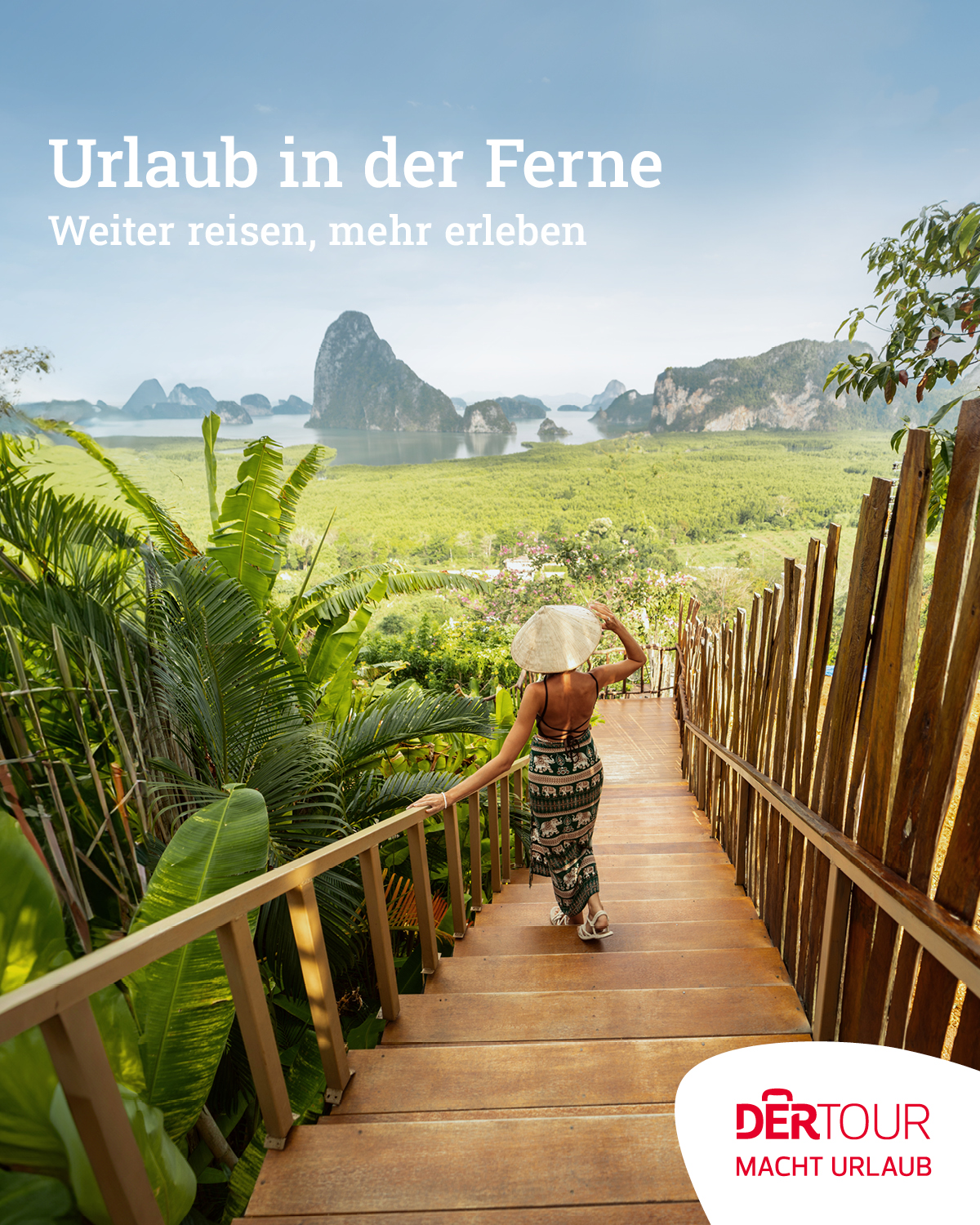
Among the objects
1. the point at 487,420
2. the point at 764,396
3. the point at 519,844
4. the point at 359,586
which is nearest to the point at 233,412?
the point at 487,420

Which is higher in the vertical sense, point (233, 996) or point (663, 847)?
point (233, 996)

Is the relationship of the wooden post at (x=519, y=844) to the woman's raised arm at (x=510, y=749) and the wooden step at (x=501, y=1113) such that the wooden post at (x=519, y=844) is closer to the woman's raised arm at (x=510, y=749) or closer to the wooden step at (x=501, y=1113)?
the woman's raised arm at (x=510, y=749)

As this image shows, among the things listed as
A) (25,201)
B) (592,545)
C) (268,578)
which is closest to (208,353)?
(25,201)

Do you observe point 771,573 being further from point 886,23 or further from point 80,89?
point 80,89

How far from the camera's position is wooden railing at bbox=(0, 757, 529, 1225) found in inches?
38.6

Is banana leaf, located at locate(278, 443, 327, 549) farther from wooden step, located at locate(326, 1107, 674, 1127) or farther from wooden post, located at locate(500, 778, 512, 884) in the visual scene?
wooden step, located at locate(326, 1107, 674, 1127)

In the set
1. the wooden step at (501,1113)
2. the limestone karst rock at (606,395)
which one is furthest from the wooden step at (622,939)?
the limestone karst rock at (606,395)

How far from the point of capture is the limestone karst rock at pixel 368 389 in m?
70.9

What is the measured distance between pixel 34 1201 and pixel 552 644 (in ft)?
6.43

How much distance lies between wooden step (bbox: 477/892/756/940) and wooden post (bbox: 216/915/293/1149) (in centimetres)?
164

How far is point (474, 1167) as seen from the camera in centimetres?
137

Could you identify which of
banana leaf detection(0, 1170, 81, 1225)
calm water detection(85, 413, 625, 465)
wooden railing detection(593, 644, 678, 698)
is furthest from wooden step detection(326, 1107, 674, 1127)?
calm water detection(85, 413, 625, 465)

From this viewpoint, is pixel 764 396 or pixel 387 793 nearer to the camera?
pixel 387 793

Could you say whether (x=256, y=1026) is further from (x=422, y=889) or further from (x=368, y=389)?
(x=368, y=389)
